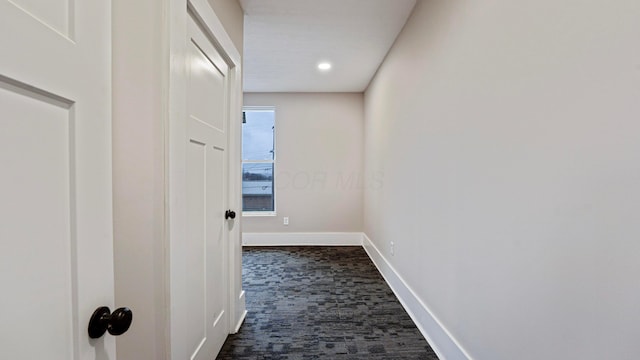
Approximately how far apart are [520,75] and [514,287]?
2.70 feet

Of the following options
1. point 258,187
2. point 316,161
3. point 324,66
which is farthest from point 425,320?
point 258,187

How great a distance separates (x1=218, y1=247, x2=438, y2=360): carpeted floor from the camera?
1.98 m

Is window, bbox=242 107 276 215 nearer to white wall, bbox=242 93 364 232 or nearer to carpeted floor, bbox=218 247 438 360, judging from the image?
white wall, bbox=242 93 364 232

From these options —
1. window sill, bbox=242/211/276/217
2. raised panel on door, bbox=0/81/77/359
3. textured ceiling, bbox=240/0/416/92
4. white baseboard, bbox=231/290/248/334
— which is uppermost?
textured ceiling, bbox=240/0/416/92

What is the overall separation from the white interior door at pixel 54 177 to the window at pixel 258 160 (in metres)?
4.19

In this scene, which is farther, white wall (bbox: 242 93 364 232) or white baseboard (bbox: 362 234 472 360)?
white wall (bbox: 242 93 364 232)

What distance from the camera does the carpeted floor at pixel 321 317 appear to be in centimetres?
198

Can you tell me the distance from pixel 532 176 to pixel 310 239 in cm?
396

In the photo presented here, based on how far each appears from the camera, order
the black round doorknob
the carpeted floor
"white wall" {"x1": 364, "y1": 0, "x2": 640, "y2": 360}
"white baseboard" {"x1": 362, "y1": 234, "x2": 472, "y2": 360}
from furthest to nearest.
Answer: the carpeted floor < "white baseboard" {"x1": 362, "y1": 234, "x2": 472, "y2": 360} < "white wall" {"x1": 364, "y1": 0, "x2": 640, "y2": 360} < the black round doorknob

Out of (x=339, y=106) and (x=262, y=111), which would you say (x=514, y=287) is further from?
(x=262, y=111)

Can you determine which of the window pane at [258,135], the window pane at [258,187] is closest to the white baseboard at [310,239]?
the window pane at [258,187]

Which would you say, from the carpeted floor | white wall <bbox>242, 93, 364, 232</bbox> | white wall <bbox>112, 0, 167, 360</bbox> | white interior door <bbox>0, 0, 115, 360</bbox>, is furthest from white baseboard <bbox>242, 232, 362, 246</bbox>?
white interior door <bbox>0, 0, 115, 360</bbox>

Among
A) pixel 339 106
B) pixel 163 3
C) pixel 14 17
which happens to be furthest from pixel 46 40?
pixel 339 106

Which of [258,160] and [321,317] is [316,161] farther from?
[321,317]
